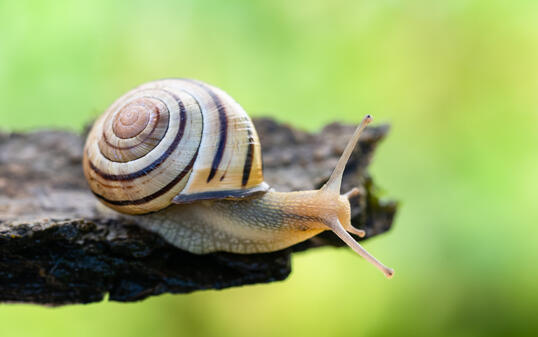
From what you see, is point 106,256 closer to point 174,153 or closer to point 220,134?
point 174,153

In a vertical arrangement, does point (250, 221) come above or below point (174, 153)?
below

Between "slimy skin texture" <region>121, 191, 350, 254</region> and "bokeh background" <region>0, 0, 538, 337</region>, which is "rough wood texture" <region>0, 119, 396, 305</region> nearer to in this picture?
"slimy skin texture" <region>121, 191, 350, 254</region>

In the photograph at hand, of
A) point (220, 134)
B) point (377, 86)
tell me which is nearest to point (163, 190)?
point (220, 134)

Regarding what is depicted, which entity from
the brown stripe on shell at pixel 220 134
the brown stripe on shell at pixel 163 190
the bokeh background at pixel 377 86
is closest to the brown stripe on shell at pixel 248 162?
the brown stripe on shell at pixel 220 134

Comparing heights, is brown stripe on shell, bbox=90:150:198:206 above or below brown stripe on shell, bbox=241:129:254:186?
below

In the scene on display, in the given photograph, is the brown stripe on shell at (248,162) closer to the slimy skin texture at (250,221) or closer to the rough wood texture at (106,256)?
the slimy skin texture at (250,221)

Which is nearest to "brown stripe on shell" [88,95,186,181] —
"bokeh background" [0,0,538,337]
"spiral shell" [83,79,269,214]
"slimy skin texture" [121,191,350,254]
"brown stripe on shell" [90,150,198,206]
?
"spiral shell" [83,79,269,214]
